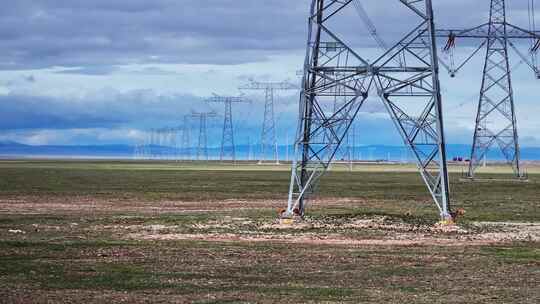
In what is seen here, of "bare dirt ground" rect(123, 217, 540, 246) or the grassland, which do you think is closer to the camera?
the grassland

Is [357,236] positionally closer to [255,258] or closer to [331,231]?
[331,231]

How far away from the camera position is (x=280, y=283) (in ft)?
64.7

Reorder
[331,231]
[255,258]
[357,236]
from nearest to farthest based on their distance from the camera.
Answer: [255,258] < [357,236] < [331,231]

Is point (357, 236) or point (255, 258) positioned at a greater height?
point (357, 236)

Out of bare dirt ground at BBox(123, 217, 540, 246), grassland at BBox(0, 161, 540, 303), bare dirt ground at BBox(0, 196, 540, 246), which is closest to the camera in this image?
grassland at BBox(0, 161, 540, 303)

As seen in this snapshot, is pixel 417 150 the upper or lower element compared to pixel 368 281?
upper

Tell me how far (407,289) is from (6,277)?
25.1 feet

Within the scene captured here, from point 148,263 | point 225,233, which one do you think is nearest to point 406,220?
point 225,233

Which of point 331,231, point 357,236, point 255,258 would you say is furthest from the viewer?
point 331,231

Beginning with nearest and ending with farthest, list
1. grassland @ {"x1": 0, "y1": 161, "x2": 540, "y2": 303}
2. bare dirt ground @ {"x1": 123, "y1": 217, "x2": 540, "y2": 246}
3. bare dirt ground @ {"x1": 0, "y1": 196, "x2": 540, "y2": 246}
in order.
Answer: grassland @ {"x1": 0, "y1": 161, "x2": 540, "y2": 303} → bare dirt ground @ {"x1": 123, "y1": 217, "x2": 540, "y2": 246} → bare dirt ground @ {"x1": 0, "y1": 196, "x2": 540, "y2": 246}

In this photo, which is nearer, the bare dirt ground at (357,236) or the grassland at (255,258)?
the grassland at (255,258)

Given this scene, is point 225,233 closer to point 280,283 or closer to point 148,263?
point 148,263

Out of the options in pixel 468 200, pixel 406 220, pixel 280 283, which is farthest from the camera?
pixel 468 200

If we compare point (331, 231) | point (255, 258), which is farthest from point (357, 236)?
point (255, 258)
